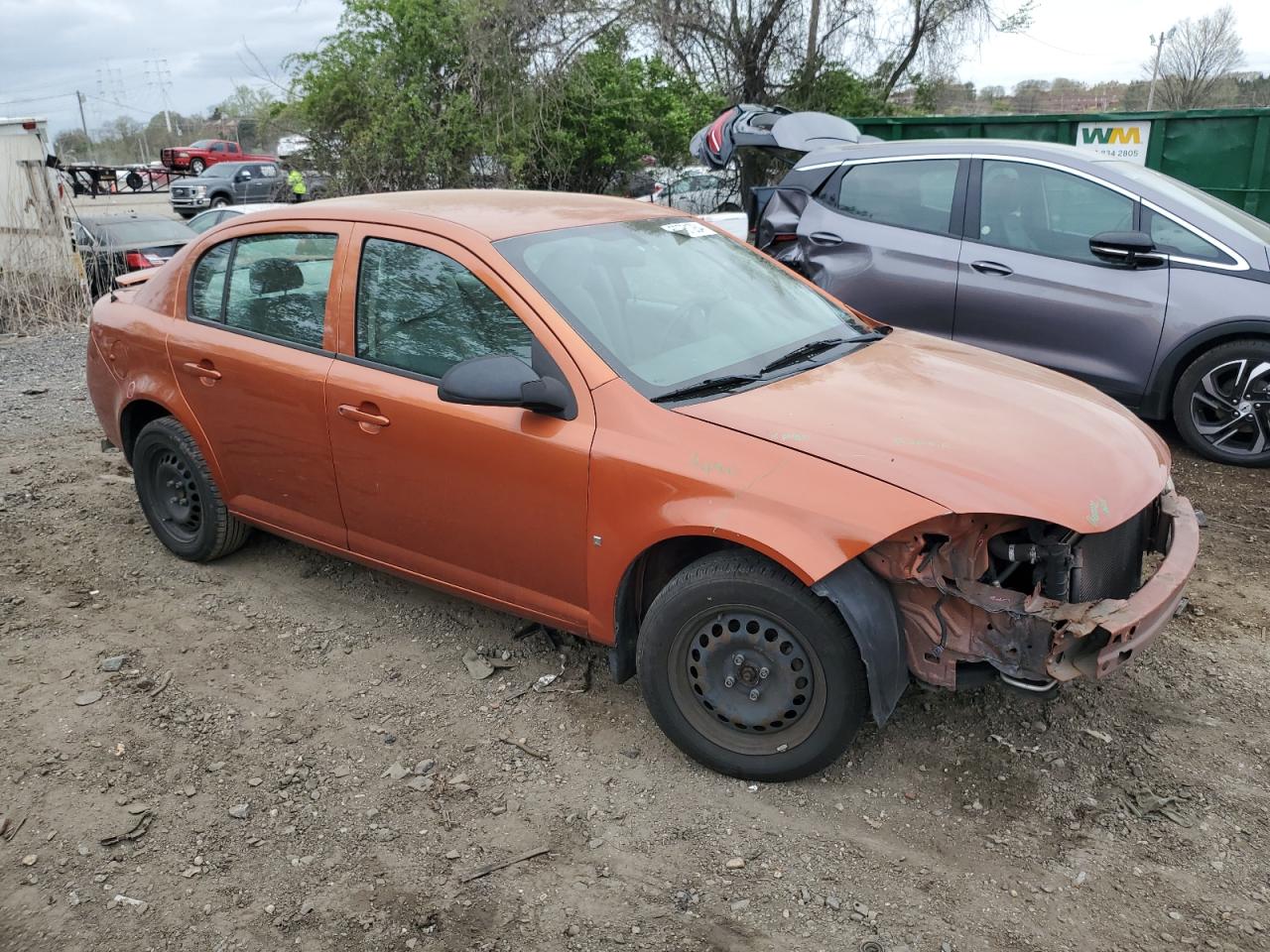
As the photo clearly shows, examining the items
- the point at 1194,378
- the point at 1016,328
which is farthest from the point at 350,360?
the point at 1194,378

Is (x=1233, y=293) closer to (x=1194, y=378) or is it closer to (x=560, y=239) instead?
(x=1194, y=378)

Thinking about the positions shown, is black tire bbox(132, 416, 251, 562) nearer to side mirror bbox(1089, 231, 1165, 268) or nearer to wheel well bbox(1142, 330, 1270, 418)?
side mirror bbox(1089, 231, 1165, 268)

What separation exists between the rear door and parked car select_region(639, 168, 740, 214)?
10170mm

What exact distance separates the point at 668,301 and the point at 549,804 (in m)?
1.78

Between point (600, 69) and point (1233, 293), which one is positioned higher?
point (600, 69)

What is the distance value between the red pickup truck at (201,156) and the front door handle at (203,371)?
122 feet

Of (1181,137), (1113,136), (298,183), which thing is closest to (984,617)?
(1181,137)

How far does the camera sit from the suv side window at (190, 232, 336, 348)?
4.01 meters

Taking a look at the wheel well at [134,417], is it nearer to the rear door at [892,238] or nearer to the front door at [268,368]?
the front door at [268,368]

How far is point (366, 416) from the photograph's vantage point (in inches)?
147

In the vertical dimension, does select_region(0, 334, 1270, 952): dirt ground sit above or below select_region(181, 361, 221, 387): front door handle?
below

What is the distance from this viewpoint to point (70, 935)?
2711 mm

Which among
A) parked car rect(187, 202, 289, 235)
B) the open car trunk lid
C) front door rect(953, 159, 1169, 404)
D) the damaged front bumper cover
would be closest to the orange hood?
the damaged front bumper cover

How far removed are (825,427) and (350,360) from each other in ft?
6.12
